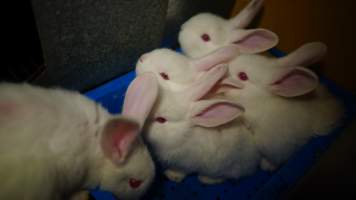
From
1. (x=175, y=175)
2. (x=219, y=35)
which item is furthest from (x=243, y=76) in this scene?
(x=175, y=175)

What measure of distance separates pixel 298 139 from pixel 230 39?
66cm

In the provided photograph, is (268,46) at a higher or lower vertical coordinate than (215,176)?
higher

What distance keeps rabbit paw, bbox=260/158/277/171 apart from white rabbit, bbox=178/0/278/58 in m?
0.60

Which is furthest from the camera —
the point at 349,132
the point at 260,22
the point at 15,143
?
the point at 260,22

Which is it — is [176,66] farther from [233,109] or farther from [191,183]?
[191,183]

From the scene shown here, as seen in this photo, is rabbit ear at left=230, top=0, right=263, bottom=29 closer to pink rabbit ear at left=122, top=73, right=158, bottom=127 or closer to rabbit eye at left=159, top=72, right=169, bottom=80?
rabbit eye at left=159, top=72, right=169, bottom=80

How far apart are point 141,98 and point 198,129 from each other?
363 mm

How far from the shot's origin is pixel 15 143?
96cm

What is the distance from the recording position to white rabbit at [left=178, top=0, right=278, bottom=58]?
6.04 feet

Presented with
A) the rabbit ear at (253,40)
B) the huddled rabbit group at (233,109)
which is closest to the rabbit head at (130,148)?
the huddled rabbit group at (233,109)

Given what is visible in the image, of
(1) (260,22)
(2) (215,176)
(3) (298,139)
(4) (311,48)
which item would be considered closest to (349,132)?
(3) (298,139)

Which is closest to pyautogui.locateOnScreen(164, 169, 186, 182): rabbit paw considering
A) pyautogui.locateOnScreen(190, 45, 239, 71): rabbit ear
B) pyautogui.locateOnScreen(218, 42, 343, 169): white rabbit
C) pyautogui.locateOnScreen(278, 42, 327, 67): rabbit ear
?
pyautogui.locateOnScreen(218, 42, 343, 169): white rabbit

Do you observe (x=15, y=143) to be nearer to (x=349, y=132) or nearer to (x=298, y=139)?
(x=349, y=132)

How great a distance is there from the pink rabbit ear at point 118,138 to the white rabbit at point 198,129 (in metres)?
0.33
